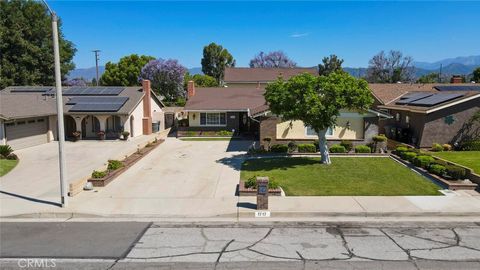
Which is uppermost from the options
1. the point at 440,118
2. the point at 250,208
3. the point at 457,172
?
the point at 440,118

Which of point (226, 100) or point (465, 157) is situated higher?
point (226, 100)

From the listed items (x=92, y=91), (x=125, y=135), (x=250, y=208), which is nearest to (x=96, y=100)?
(x=92, y=91)

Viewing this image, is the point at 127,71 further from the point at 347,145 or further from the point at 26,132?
the point at 347,145

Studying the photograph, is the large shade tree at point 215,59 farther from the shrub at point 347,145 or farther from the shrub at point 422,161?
the shrub at point 422,161

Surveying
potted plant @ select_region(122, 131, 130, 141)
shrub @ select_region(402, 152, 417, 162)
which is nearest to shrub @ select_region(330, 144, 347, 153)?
shrub @ select_region(402, 152, 417, 162)

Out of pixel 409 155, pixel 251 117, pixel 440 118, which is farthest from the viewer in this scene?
pixel 251 117

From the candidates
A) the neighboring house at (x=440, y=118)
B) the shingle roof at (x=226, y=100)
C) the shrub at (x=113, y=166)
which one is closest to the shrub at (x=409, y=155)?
the neighboring house at (x=440, y=118)

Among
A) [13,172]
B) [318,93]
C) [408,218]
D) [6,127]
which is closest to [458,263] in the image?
[408,218]
